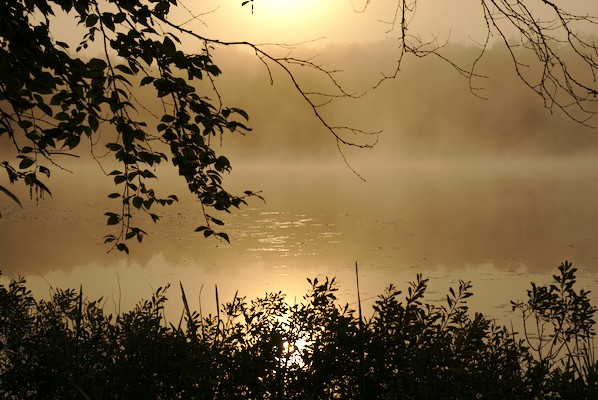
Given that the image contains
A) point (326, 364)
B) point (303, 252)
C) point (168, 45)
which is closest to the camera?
point (326, 364)

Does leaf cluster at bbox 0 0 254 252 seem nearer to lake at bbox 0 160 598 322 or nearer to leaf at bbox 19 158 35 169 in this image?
leaf at bbox 19 158 35 169

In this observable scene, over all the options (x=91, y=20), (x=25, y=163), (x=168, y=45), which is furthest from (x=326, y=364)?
(x=91, y=20)

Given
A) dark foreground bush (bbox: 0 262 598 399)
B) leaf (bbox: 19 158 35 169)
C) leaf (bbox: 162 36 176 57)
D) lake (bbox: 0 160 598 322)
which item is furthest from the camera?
lake (bbox: 0 160 598 322)

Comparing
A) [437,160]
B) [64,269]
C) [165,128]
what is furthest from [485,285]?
[437,160]

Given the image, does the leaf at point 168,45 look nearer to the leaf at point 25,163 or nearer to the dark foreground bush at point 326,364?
the leaf at point 25,163

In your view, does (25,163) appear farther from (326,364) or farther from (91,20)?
(326,364)

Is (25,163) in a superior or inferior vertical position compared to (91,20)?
inferior

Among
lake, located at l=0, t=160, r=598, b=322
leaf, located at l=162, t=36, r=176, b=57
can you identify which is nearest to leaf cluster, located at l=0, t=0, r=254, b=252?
leaf, located at l=162, t=36, r=176, b=57

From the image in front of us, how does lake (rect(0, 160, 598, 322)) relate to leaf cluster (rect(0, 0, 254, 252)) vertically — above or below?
below

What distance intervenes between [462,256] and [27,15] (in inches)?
759

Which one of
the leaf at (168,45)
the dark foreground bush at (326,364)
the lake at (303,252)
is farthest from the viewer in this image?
the lake at (303,252)

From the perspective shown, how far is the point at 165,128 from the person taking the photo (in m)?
5.56

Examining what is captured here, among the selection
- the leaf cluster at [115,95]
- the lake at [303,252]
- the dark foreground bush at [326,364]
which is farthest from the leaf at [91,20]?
the lake at [303,252]

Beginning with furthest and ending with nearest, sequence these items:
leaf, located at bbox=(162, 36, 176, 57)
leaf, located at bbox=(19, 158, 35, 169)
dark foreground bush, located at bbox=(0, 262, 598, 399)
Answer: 1. leaf, located at bbox=(19, 158, 35, 169)
2. leaf, located at bbox=(162, 36, 176, 57)
3. dark foreground bush, located at bbox=(0, 262, 598, 399)
